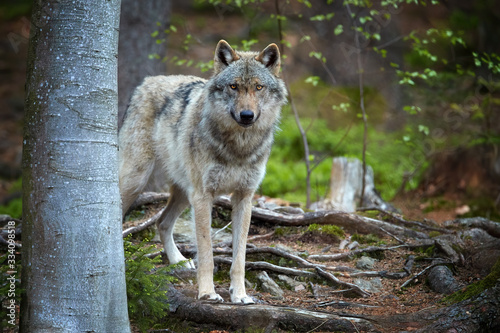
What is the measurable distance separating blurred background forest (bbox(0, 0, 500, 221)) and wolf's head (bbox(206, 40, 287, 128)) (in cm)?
212

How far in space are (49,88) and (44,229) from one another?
2.96 ft

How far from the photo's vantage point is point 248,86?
4469 millimetres

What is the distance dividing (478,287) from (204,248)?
2.43m

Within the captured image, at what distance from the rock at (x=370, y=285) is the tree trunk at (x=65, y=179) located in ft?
8.76

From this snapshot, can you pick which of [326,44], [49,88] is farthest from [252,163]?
[326,44]

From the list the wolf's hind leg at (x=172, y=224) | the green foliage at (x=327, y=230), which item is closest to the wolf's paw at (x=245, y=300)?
the wolf's hind leg at (x=172, y=224)

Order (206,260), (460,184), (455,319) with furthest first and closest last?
(460,184), (206,260), (455,319)

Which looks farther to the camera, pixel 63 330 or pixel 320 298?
pixel 320 298

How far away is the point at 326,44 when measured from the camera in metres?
15.3

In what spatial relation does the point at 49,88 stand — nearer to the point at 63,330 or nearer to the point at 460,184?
the point at 63,330

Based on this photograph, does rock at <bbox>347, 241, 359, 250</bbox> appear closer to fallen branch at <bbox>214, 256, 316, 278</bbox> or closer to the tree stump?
fallen branch at <bbox>214, 256, 316, 278</bbox>

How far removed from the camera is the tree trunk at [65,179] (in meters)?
2.92

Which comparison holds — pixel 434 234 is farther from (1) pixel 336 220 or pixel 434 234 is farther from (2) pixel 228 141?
(2) pixel 228 141

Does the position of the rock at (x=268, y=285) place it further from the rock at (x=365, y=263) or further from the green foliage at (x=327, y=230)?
the green foliage at (x=327, y=230)
